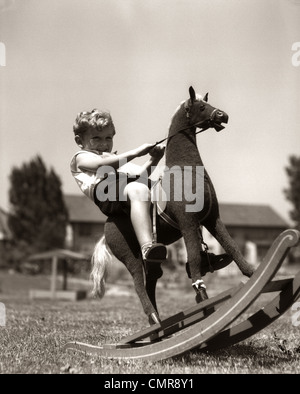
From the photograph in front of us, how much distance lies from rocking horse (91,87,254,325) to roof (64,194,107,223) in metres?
53.4

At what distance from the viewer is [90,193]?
4.06 meters

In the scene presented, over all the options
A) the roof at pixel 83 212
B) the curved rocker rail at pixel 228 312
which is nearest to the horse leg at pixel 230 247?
the curved rocker rail at pixel 228 312

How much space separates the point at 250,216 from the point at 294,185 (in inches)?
441

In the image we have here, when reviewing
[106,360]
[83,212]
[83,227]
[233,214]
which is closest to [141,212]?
[106,360]

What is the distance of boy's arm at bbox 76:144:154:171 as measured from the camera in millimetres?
3867

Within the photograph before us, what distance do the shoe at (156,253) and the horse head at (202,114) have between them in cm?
96

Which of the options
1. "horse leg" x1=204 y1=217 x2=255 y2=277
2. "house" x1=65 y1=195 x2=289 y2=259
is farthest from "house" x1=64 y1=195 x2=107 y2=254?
"horse leg" x1=204 y1=217 x2=255 y2=277

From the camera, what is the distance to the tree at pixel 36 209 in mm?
38750

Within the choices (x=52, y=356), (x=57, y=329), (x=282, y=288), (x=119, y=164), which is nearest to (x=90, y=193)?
(x=119, y=164)

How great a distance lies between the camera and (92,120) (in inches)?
167

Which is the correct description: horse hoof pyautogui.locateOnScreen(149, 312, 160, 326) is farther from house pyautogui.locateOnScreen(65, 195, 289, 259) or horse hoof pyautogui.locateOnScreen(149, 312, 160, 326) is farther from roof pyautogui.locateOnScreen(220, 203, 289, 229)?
roof pyautogui.locateOnScreen(220, 203, 289, 229)

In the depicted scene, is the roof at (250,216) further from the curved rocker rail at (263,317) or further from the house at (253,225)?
the curved rocker rail at (263,317)

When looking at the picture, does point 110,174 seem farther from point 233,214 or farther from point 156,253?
point 233,214
